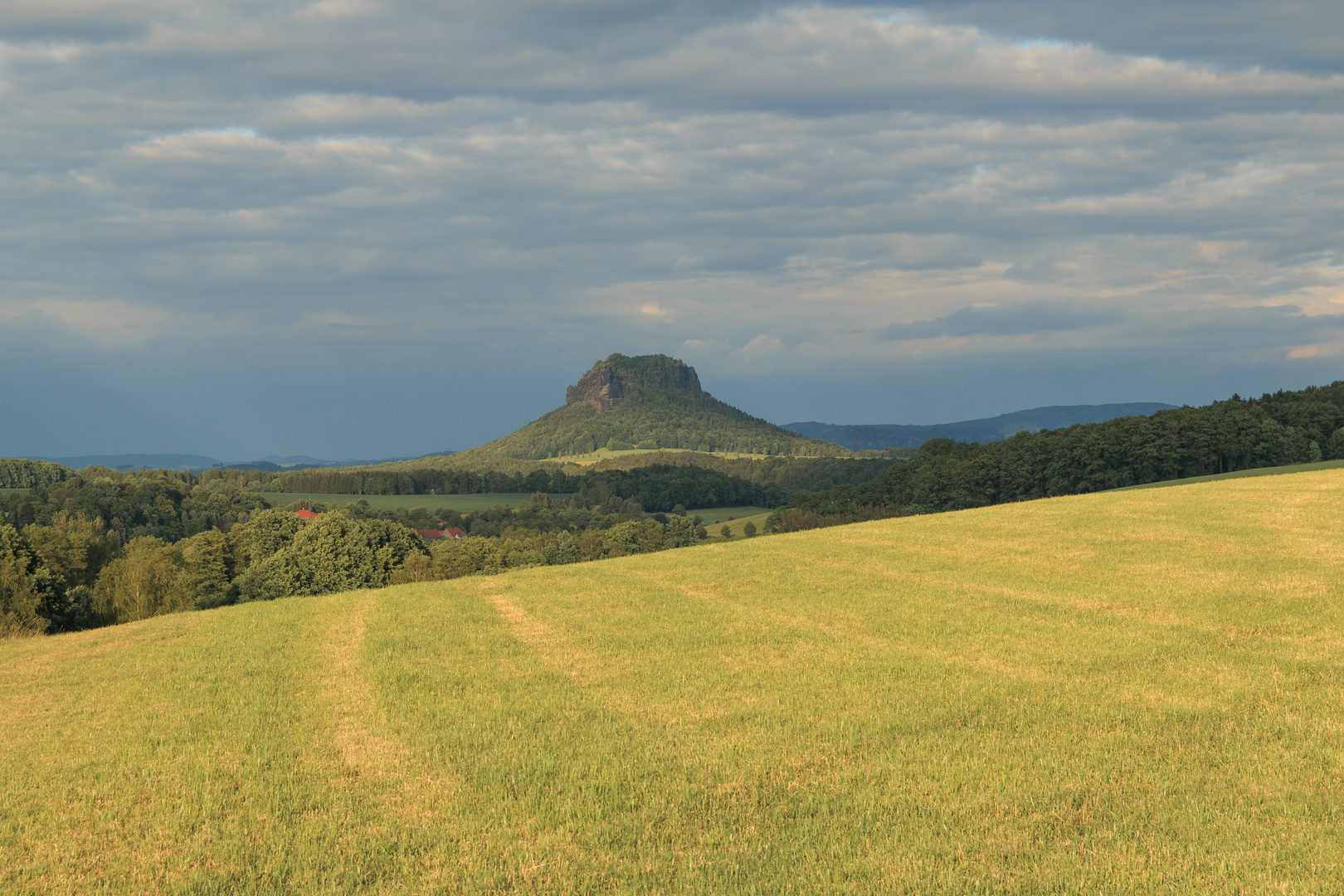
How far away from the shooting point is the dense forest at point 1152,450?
256 ft

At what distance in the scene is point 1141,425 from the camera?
3179 inches

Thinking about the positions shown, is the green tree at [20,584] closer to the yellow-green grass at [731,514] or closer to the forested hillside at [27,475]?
the yellow-green grass at [731,514]

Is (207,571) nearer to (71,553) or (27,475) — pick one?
(71,553)

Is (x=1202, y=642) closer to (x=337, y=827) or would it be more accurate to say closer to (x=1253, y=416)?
(x=337, y=827)

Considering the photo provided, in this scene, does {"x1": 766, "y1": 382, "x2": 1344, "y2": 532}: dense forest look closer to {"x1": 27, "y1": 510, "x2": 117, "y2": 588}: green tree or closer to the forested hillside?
{"x1": 27, "y1": 510, "x2": 117, "y2": 588}: green tree

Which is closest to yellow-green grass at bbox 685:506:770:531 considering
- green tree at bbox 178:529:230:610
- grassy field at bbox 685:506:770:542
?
grassy field at bbox 685:506:770:542

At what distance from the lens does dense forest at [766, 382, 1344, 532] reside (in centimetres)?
7794

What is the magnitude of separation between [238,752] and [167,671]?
5.87m

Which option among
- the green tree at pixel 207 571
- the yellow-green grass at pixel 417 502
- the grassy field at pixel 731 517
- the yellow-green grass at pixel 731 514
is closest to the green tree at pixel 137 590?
the green tree at pixel 207 571

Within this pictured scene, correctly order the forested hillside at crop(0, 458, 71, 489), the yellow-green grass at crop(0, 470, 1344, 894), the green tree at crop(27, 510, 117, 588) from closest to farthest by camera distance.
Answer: the yellow-green grass at crop(0, 470, 1344, 894) < the green tree at crop(27, 510, 117, 588) < the forested hillside at crop(0, 458, 71, 489)

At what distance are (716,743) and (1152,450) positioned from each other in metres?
81.4

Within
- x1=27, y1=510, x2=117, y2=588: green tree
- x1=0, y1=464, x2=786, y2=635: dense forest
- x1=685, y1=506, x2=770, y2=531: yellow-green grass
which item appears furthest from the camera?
x1=685, y1=506, x2=770, y2=531: yellow-green grass

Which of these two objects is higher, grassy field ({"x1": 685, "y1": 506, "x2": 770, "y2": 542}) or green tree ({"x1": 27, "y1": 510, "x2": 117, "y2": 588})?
green tree ({"x1": 27, "y1": 510, "x2": 117, "y2": 588})

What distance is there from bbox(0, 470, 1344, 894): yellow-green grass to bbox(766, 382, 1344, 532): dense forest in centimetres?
6680
